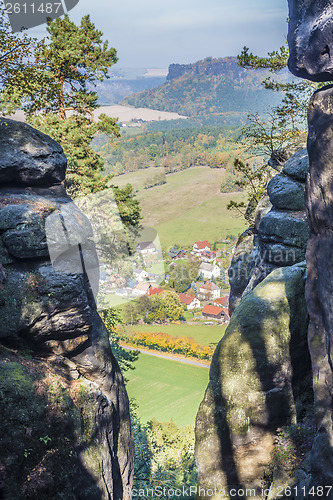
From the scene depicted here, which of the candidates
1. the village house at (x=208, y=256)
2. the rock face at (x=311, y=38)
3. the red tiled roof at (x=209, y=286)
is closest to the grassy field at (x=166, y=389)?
the red tiled roof at (x=209, y=286)

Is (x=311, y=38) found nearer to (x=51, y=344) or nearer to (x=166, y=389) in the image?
(x=51, y=344)

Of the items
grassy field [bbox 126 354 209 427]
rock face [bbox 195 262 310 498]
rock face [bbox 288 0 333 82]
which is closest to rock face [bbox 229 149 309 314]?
rock face [bbox 195 262 310 498]

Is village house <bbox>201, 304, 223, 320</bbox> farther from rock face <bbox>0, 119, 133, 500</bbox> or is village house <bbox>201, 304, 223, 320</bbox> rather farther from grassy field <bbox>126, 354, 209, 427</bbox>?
rock face <bbox>0, 119, 133, 500</bbox>

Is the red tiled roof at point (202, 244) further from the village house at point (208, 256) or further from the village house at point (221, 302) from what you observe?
the village house at point (221, 302)

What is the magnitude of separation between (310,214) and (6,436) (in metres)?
8.49

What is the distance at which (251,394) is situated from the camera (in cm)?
1098

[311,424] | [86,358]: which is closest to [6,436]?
[86,358]

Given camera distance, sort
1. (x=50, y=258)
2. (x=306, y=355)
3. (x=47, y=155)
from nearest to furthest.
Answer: (x=306, y=355) < (x=50, y=258) < (x=47, y=155)

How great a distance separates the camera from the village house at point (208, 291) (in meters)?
93.8

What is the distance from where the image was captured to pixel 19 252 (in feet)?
39.0

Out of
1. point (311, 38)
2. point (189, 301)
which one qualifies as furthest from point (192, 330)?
point (311, 38)

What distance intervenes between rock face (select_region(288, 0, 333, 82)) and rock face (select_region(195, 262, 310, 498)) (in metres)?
6.56

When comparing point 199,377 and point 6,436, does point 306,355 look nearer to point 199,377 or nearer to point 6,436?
point 6,436

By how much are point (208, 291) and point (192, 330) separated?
24.1 metres
